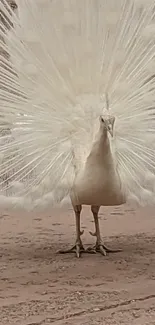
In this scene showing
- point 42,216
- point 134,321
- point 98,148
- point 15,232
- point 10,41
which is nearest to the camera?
point 134,321

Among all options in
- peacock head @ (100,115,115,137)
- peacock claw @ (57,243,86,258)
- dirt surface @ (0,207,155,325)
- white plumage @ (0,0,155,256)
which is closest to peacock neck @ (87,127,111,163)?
white plumage @ (0,0,155,256)

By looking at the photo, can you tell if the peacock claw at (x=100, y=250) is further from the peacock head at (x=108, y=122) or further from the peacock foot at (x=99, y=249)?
the peacock head at (x=108, y=122)

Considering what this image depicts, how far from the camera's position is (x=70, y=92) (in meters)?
5.21

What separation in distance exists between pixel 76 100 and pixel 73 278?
128 centimetres

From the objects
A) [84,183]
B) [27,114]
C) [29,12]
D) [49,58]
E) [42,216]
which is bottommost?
[42,216]

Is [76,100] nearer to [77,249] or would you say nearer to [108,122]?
[108,122]

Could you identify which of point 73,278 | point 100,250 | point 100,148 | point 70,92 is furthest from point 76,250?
point 70,92

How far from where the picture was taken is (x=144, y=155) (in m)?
5.23

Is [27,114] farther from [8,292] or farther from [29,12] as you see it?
[8,292]

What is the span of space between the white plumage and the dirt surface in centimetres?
51

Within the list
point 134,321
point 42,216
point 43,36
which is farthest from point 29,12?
point 42,216

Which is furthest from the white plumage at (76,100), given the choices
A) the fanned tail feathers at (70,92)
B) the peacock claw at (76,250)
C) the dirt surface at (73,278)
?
the peacock claw at (76,250)

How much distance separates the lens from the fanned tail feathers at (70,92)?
508cm

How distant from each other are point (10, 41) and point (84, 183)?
3.88ft
